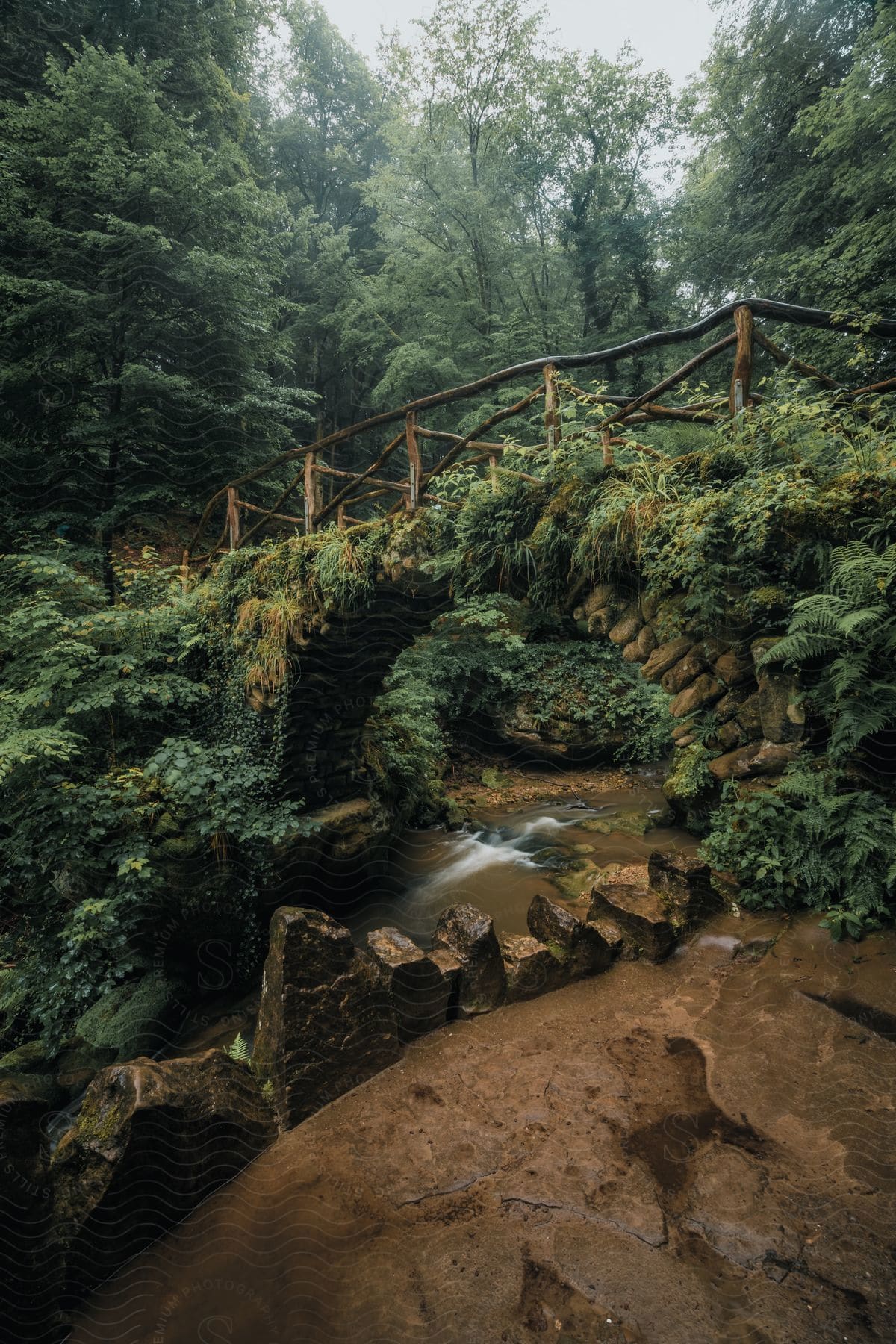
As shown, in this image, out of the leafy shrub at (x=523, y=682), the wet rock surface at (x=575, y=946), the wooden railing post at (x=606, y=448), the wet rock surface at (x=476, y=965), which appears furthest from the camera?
the leafy shrub at (x=523, y=682)

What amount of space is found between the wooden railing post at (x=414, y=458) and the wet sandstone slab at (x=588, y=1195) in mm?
4183

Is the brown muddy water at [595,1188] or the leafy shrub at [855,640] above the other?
the leafy shrub at [855,640]

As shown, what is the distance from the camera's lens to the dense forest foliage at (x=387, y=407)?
375 centimetres

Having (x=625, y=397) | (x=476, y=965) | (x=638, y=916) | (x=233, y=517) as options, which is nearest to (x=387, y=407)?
(x=233, y=517)

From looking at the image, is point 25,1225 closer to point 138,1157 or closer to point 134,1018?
point 138,1157

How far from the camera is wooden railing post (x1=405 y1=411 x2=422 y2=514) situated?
202 inches

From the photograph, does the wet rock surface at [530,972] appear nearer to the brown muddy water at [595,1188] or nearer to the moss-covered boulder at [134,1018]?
the brown muddy water at [595,1188]

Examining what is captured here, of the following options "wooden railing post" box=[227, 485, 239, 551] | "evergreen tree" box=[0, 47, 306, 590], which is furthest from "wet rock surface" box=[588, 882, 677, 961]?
"evergreen tree" box=[0, 47, 306, 590]

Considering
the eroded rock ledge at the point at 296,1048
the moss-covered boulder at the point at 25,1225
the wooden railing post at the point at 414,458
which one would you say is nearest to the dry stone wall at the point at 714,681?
the eroded rock ledge at the point at 296,1048

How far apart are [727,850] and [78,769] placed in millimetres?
5576

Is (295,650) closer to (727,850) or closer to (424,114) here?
(727,850)

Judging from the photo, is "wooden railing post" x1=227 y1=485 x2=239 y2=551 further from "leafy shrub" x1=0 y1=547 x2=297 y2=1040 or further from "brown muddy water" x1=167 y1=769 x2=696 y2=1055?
"brown muddy water" x1=167 y1=769 x2=696 y2=1055

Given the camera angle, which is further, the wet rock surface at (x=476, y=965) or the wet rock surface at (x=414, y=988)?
the wet rock surface at (x=476, y=965)

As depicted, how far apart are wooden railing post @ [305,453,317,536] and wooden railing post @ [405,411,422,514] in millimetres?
1543
